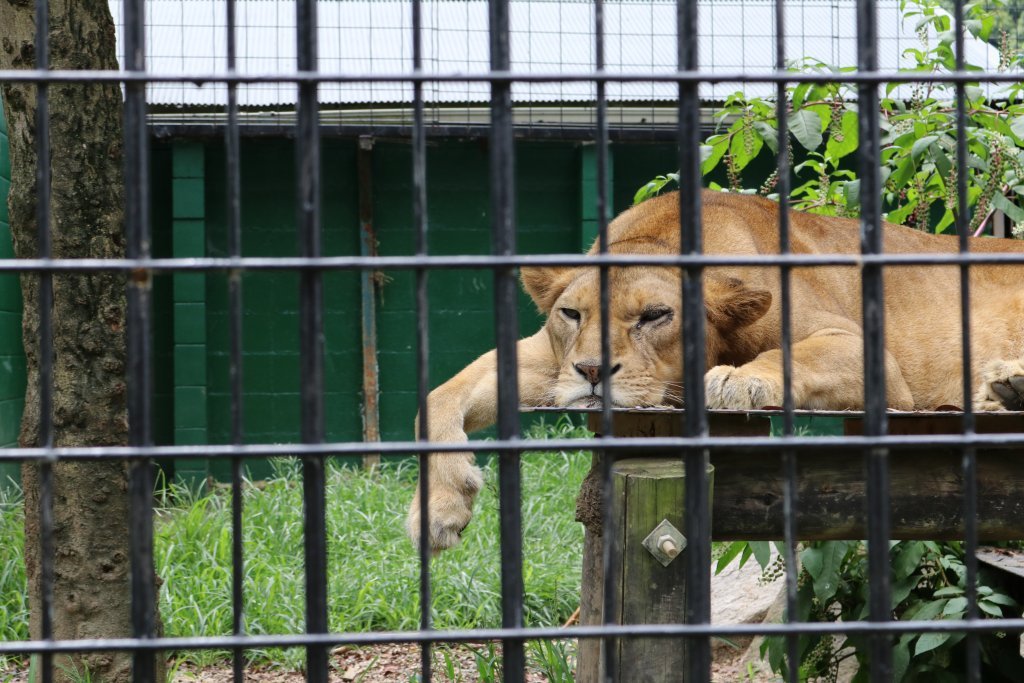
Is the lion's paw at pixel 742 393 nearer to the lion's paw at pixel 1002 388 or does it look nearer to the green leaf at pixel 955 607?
the lion's paw at pixel 1002 388

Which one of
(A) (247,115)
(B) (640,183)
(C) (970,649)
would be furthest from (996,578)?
(A) (247,115)

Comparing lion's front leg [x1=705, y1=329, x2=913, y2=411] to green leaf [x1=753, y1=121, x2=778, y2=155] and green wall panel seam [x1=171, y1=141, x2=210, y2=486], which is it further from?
green wall panel seam [x1=171, y1=141, x2=210, y2=486]

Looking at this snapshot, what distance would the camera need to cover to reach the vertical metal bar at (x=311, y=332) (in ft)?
5.33

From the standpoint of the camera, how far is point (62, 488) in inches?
142

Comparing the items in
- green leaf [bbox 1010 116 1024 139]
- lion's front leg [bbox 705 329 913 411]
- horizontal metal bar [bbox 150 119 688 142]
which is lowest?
lion's front leg [bbox 705 329 913 411]

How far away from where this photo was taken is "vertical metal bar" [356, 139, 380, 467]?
8203 millimetres

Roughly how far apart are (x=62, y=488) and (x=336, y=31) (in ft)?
19.0

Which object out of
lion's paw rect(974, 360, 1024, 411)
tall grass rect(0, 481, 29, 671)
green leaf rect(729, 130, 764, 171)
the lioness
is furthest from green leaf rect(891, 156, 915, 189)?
tall grass rect(0, 481, 29, 671)

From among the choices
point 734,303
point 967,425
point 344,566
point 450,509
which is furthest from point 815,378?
point 344,566

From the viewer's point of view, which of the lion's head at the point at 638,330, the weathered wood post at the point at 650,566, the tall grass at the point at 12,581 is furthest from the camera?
the tall grass at the point at 12,581

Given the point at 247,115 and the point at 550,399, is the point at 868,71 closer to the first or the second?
the point at 550,399

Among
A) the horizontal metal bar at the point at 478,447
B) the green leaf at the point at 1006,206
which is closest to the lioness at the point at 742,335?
the green leaf at the point at 1006,206

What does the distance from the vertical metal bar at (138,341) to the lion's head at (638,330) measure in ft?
5.77

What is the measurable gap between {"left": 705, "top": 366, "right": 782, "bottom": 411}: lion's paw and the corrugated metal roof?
5.00 metres
